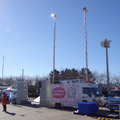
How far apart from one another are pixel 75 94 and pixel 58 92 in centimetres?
241

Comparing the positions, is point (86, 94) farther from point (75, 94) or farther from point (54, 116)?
point (54, 116)

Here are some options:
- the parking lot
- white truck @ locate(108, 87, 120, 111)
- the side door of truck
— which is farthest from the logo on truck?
white truck @ locate(108, 87, 120, 111)

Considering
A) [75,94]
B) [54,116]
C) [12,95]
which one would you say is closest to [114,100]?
[75,94]

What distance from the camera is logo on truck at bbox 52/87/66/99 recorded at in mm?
19134

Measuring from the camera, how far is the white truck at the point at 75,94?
17.4m

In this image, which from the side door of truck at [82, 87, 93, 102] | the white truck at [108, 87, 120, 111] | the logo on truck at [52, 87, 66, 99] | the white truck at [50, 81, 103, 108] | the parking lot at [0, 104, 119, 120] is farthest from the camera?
the logo on truck at [52, 87, 66, 99]

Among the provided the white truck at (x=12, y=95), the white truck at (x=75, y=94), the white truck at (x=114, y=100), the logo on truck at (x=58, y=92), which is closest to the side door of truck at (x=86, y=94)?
the white truck at (x=75, y=94)

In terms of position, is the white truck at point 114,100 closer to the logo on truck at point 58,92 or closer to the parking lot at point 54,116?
the parking lot at point 54,116

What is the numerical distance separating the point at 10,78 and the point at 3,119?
6149 cm

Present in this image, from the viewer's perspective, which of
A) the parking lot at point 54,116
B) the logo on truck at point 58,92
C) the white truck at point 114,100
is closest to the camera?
the parking lot at point 54,116

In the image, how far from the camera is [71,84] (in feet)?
60.9

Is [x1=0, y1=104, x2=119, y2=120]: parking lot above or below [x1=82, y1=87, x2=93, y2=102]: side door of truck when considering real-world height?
below

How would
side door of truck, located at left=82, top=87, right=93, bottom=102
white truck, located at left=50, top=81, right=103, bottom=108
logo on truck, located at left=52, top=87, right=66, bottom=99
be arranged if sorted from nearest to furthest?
side door of truck, located at left=82, top=87, right=93, bottom=102 < white truck, located at left=50, top=81, right=103, bottom=108 < logo on truck, located at left=52, top=87, right=66, bottom=99

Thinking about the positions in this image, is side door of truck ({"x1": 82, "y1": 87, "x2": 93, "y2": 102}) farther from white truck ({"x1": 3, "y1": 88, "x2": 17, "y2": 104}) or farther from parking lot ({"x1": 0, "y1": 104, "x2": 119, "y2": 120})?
white truck ({"x1": 3, "y1": 88, "x2": 17, "y2": 104})
